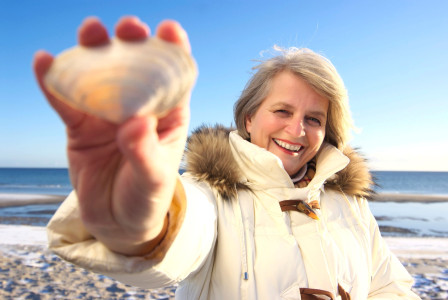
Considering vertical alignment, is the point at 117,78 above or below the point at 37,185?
above

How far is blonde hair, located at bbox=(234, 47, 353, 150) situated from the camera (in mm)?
2053

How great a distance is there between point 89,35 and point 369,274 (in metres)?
2.03

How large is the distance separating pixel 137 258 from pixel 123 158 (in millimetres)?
396

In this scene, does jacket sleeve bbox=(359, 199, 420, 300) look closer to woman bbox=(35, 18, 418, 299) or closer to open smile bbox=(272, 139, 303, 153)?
woman bbox=(35, 18, 418, 299)

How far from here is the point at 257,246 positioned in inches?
66.2

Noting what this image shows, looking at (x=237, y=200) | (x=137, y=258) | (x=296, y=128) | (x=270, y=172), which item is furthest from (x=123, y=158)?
(x=296, y=128)

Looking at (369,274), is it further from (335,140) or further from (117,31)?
(117,31)

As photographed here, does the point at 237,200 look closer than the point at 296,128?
Yes

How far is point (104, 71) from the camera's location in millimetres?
598

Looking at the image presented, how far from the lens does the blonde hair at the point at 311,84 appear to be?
2.05 meters

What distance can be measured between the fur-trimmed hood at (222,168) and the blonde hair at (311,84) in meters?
0.21

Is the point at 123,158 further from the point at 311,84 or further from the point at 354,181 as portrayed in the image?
the point at 354,181

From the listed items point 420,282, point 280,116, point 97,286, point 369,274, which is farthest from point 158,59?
point 420,282

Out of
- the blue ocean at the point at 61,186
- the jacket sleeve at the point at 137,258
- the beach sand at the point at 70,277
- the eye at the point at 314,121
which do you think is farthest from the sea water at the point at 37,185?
the jacket sleeve at the point at 137,258
